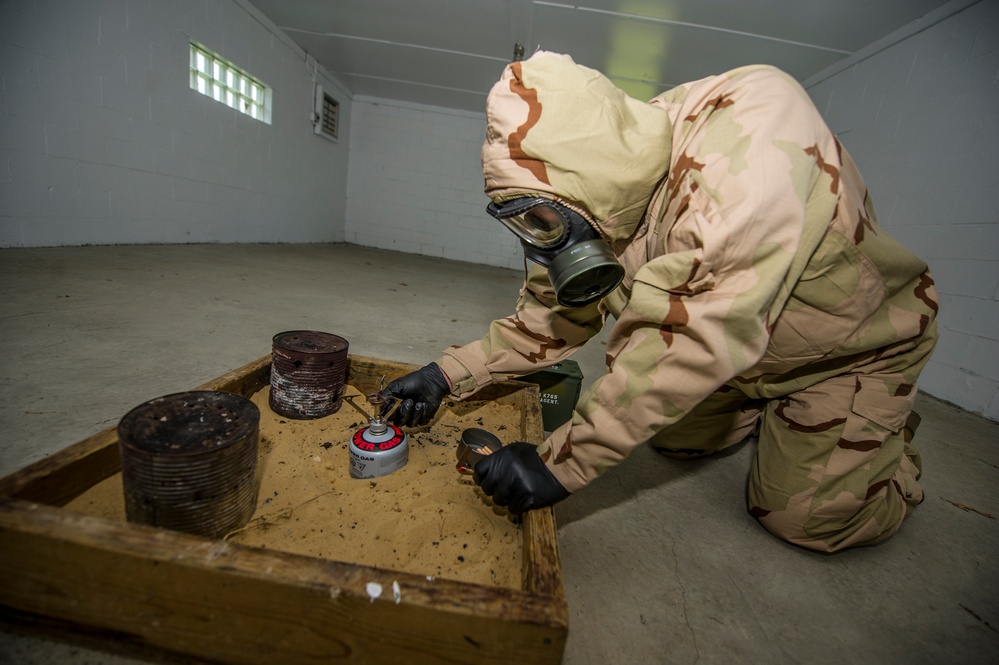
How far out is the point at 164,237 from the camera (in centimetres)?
398

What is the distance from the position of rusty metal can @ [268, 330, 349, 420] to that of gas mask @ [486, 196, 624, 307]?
2.05ft

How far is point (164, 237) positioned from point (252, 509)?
4.23 metres

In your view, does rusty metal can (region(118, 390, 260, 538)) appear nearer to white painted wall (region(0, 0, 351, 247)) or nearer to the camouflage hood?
the camouflage hood

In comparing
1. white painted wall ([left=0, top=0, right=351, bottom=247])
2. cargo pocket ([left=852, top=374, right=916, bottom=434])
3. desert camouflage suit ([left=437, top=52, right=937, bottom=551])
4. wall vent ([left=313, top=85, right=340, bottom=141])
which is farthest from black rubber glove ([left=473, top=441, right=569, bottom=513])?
→ wall vent ([left=313, top=85, right=340, bottom=141])

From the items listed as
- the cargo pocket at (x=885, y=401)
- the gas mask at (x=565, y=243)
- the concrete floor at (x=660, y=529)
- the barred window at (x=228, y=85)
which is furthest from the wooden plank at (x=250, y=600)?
the barred window at (x=228, y=85)

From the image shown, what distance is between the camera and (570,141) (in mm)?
772

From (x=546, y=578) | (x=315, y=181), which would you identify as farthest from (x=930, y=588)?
(x=315, y=181)

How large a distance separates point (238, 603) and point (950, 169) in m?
4.10

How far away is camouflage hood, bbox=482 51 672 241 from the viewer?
2.55 feet

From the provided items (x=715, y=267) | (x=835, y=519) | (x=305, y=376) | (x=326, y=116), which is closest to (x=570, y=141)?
(x=715, y=267)

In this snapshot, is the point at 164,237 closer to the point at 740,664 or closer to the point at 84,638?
the point at 84,638

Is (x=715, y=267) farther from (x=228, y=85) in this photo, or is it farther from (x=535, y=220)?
(x=228, y=85)

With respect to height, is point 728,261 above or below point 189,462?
above

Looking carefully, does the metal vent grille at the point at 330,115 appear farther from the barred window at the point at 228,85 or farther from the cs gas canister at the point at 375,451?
the cs gas canister at the point at 375,451
